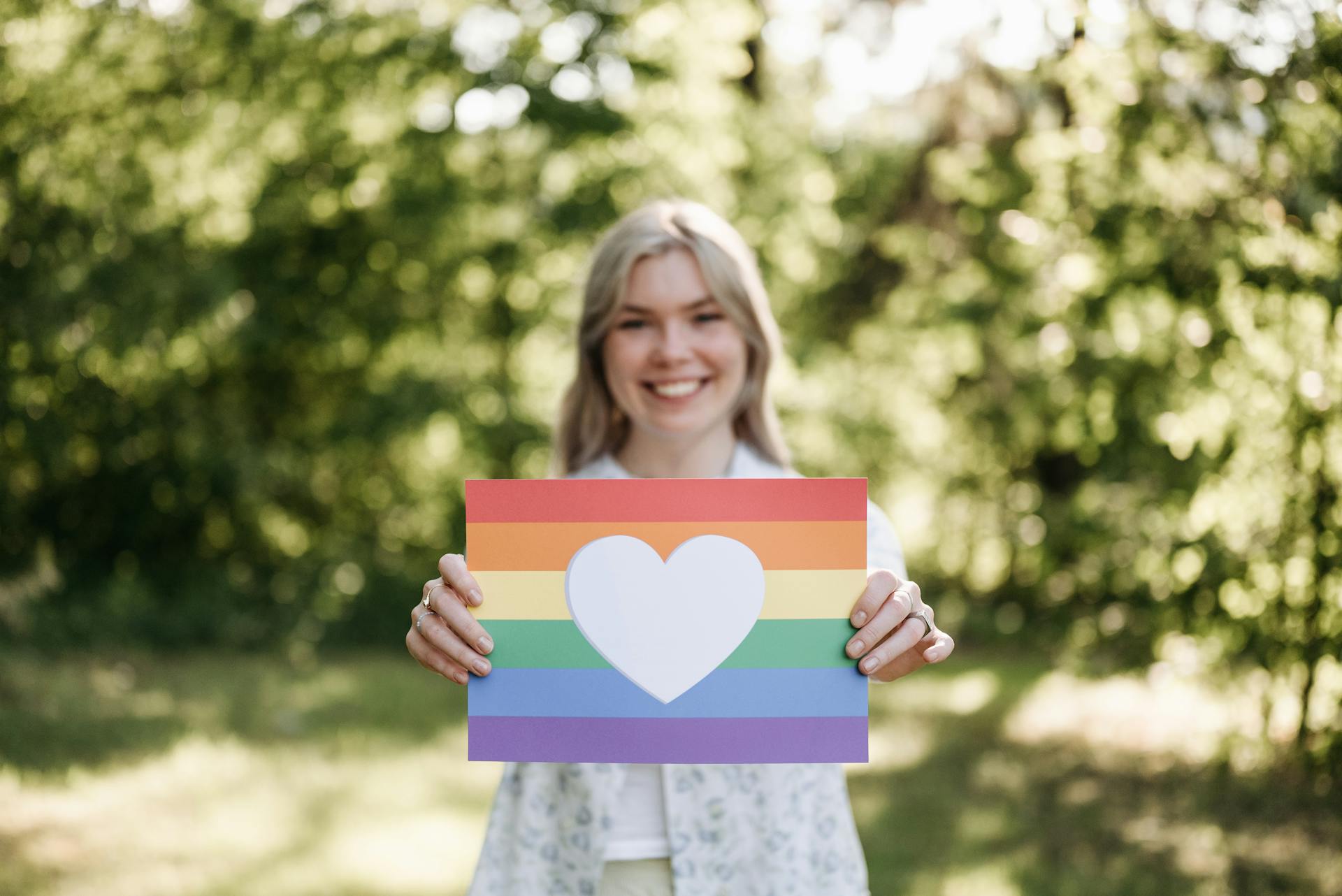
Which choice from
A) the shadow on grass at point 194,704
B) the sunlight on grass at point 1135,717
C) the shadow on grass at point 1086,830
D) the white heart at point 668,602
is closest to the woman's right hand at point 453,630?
the white heart at point 668,602

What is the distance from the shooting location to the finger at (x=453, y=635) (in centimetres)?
146

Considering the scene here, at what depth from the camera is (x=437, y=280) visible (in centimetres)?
714

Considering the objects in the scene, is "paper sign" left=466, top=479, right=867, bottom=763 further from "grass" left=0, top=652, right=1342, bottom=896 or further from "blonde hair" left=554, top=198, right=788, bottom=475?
"grass" left=0, top=652, right=1342, bottom=896

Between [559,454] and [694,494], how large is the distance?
0.77 meters

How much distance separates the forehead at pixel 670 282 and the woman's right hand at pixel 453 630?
681mm

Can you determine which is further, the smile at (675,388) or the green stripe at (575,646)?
the smile at (675,388)

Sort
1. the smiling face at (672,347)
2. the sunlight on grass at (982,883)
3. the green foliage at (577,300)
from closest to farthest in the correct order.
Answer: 1. the smiling face at (672,347)
2. the sunlight on grass at (982,883)
3. the green foliage at (577,300)

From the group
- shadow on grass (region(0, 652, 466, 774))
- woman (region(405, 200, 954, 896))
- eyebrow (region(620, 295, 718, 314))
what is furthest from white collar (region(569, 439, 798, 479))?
shadow on grass (region(0, 652, 466, 774))

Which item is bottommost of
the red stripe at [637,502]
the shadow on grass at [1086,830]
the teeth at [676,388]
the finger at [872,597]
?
the shadow on grass at [1086,830]

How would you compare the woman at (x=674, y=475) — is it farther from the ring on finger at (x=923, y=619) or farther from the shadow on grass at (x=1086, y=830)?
the shadow on grass at (x=1086, y=830)

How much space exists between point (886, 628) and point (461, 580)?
59cm

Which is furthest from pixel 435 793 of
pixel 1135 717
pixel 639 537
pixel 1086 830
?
pixel 1135 717

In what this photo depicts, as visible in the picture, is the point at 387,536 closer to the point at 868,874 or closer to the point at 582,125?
the point at 582,125

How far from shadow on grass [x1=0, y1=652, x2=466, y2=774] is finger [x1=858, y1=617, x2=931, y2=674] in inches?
167
